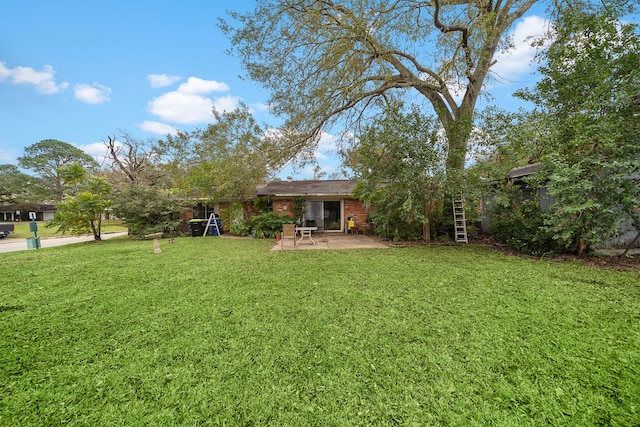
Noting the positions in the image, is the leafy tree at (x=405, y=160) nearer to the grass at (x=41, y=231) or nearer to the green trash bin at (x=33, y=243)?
the green trash bin at (x=33, y=243)

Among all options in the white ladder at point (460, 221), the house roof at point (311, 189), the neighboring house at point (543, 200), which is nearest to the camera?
the neighboring house at point (543, 200)

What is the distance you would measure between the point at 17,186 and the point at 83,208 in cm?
3469

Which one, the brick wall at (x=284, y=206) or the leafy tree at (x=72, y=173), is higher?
the leafy tree at (x=72, y=173)

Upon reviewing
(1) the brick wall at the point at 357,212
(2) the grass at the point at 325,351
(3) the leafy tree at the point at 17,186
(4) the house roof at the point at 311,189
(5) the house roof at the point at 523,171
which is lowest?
(2) the grass at the point at 325,351

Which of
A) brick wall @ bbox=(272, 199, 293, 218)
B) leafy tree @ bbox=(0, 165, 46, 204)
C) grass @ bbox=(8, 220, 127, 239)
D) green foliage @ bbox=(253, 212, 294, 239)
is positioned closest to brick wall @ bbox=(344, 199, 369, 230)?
brick wall @ bbox=(272, 199, 293, 218)

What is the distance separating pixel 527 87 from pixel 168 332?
9.90 meters

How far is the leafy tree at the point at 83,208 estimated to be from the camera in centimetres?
1052

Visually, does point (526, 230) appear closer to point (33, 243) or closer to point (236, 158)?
point (236, 158)

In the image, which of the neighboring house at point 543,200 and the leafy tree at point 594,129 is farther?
the neighboring house at point 543,200

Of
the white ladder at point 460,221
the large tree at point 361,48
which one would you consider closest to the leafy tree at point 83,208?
the large tree at point 361,48

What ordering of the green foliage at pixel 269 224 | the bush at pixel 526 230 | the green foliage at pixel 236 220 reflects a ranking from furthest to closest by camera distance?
the green foliage at pixel 236 220 → the green foliage at pixel 269 224 → the bush at pixel 526 230

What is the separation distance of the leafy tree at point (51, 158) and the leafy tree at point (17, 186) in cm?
103

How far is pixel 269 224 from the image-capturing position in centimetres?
1218

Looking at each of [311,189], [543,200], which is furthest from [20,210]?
[543,200]
